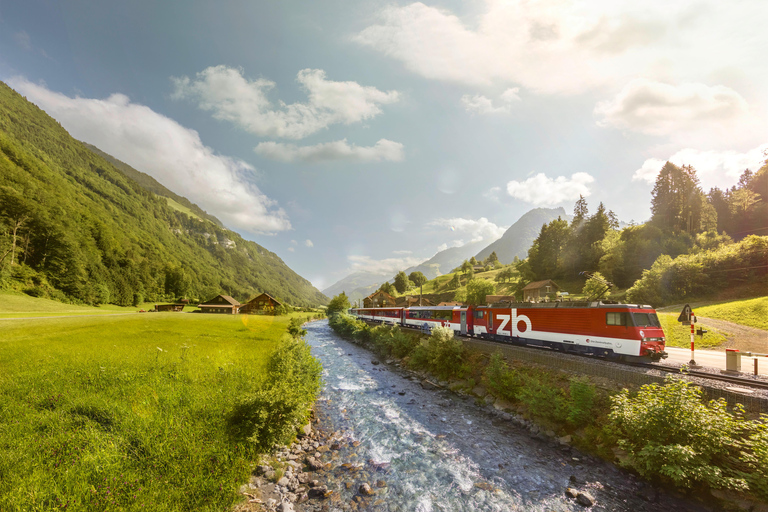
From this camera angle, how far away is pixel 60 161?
146750 millimetres

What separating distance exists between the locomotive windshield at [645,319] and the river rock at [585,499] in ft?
35.6

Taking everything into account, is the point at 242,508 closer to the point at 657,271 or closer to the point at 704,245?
the point at 657,271

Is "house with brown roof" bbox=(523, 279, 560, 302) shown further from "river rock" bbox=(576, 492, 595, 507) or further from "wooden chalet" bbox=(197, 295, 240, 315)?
"wooden chalet" bbox=(197, 295, 240, 315)

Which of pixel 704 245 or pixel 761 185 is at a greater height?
pixel 761 185

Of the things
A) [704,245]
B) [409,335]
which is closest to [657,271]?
[704,245]

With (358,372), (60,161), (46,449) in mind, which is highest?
(60,161)

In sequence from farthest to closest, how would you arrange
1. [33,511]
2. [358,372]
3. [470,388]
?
[358,372] < [470,388] < [33,511]

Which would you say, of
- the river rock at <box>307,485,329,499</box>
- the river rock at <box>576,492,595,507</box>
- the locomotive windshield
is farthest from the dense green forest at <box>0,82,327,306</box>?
the locomotive windshield

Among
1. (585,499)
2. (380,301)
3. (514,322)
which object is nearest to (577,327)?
(514,322)

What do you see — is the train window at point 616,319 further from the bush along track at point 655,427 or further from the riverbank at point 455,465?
the riverbank at point 455,465

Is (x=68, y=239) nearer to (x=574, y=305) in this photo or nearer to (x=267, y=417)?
(x=267, y=417)

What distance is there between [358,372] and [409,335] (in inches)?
334

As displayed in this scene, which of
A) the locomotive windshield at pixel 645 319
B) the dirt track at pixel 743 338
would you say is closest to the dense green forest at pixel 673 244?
the dirt track at pixel 743 338

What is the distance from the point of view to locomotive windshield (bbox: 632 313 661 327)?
51.4 ft
